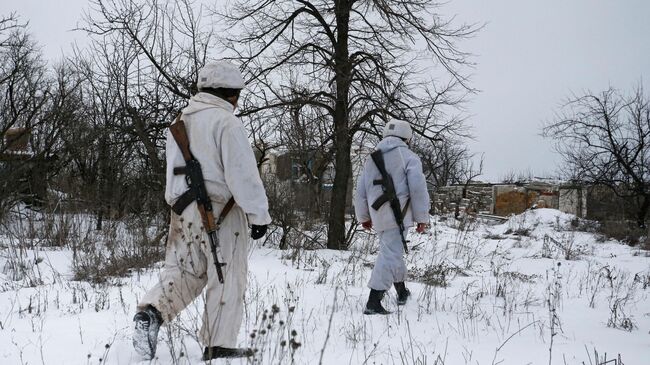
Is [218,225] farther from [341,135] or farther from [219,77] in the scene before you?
[341,135]

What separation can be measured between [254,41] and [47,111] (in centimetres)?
851

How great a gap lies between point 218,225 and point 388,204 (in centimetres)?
219

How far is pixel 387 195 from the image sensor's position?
489cm

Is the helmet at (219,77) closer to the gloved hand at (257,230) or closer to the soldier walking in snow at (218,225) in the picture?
the soldier walking in snow at (218,225)

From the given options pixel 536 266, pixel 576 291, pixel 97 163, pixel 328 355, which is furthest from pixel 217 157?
pixel 97 163

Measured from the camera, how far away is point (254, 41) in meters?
10.9

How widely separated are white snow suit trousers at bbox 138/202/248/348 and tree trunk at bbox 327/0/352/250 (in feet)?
23.9

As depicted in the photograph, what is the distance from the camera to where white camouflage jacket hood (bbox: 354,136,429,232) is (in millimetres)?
4895

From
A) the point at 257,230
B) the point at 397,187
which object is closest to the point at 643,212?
the point at 397,187

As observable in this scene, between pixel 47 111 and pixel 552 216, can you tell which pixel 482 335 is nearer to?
pixel 47 111

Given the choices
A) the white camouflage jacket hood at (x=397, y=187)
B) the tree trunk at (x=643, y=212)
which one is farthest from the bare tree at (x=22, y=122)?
the tree trunk at (x=643, y=212)

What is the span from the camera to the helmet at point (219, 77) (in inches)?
127

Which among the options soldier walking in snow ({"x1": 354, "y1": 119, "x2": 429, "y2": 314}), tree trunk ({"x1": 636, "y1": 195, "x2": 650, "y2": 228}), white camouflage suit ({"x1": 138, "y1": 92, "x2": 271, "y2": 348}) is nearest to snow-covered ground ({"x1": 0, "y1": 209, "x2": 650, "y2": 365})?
white camouflage suit ({"x1": 138, "y1": 92, "x2": 271, "y2": 348})

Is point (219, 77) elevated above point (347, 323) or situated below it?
above
